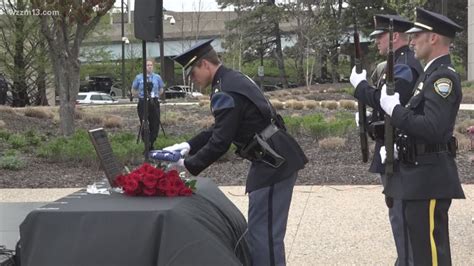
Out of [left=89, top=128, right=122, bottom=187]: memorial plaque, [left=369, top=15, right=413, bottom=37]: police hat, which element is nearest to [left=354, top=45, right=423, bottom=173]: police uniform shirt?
[left=369, top=15, right=413, bottom=37]: police hat

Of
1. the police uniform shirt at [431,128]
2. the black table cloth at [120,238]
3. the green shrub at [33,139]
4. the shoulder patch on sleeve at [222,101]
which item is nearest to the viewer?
the black table cloth at [120,238]

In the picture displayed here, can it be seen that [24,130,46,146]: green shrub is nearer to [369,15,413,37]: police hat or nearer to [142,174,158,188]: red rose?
[369,15,413,37]: police hat

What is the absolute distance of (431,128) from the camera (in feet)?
11.4

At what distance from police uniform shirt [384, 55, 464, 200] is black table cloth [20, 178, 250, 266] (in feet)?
3.77

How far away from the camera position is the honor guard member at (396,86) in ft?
12.9

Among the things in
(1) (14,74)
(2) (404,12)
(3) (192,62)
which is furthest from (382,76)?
(1) (14,74)

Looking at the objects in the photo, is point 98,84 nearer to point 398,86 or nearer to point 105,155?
point 105,155

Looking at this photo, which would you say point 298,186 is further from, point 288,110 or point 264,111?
point 288,110

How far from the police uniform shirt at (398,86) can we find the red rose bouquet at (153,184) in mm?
1216

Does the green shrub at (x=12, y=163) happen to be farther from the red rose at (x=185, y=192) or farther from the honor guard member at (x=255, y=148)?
the red rose at (x=185, y=192)

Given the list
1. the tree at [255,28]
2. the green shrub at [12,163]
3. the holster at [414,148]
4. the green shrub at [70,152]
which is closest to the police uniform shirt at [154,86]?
the green shrub at [70,152]

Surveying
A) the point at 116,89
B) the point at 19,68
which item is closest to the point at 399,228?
the point at 19,68

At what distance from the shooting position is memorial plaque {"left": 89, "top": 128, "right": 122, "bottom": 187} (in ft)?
13.4

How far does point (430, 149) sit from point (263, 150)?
986mm
